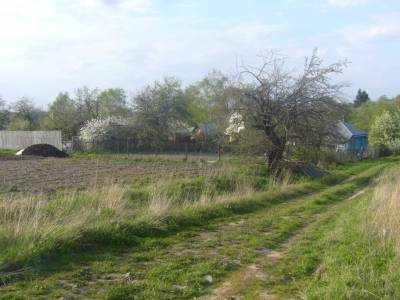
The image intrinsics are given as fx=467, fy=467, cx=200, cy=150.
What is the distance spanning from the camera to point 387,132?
5694 cm

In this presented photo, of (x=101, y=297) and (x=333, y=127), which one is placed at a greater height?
(x=333, y=127)

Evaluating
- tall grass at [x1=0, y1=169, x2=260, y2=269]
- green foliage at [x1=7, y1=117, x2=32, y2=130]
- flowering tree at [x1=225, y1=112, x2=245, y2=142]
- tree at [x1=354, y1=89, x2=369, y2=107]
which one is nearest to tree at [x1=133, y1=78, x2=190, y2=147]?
green foliage at [x1=7, y1=117, x2=32, y2=130]

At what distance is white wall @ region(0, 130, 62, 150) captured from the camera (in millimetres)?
51688

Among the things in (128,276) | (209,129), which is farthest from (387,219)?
(209,129)

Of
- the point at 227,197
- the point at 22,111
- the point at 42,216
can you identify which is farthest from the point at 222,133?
the point at 22,111

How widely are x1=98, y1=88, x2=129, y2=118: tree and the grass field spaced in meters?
51.8

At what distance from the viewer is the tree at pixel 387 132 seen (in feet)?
183

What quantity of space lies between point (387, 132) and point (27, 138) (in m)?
43.2

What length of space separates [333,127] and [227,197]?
13136 millimetres

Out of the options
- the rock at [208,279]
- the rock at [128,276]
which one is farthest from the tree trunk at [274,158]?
the rock at [128,276]

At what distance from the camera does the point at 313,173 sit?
2520 centimetres

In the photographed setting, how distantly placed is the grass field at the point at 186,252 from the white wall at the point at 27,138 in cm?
4099

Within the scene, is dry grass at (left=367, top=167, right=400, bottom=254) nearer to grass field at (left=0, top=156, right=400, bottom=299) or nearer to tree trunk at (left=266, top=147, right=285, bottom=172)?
grass field at (left=0, top=156, right=400, bottom=299)

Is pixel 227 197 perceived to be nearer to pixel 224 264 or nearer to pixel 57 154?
pixel 224 264
